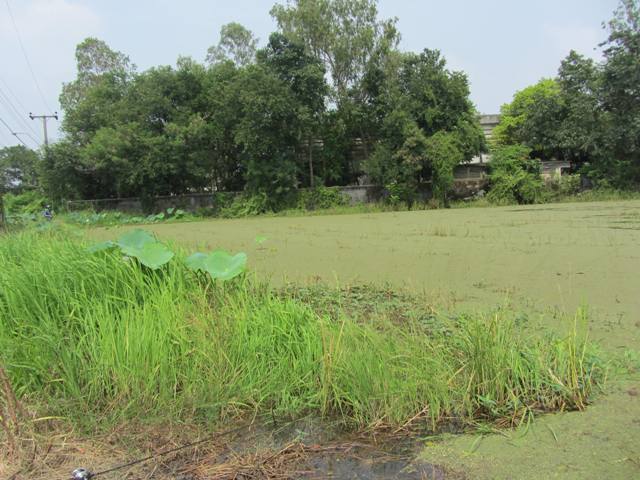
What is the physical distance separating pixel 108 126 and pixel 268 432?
17.4 meters

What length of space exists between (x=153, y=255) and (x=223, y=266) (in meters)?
0.39

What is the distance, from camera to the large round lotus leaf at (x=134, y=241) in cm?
287

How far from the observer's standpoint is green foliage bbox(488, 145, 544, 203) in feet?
49.7

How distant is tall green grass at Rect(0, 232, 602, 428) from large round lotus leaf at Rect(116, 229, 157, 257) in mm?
479

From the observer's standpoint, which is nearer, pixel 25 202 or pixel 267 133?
pixel 267 133

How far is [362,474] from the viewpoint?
166cm

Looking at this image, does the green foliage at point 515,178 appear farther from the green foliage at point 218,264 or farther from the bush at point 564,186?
the green foliage at point 218,264

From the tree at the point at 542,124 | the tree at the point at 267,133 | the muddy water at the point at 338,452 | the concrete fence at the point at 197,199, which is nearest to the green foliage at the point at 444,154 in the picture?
the concrete fence at the point at 197,199

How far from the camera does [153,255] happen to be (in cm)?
274

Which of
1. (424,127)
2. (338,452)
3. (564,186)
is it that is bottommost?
(338,452)

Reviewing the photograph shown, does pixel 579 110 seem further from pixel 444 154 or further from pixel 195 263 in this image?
pixel 195 263

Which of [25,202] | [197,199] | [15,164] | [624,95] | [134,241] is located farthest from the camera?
[15,164]

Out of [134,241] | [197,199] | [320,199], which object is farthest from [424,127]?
[134,241]

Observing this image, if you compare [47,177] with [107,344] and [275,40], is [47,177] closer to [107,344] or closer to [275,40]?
[275,40]
